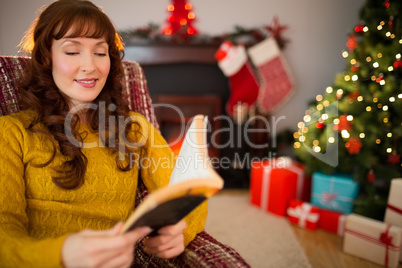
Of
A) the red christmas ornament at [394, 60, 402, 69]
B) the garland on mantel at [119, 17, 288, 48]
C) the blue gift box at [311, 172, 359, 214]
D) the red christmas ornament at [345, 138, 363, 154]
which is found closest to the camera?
the red christmas ornament at [394, 60, 402, 69]

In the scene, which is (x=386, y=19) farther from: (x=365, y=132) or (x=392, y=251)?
(x=392, y=251)

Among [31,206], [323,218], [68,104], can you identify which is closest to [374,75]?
[323,218]

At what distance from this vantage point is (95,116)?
3.12 ft

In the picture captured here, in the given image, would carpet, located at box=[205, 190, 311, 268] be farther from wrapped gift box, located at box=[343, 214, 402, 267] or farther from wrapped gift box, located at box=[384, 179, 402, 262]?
wrapped gift box, located at box=[384, 179, 402, 262]

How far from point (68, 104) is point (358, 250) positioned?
1749 mm

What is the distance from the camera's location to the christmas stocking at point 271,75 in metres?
2.71

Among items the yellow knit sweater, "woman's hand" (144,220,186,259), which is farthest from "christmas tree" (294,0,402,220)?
"woman's hand" (144,220,186,259)

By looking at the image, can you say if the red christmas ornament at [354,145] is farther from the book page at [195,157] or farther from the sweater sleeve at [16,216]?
the sweater sleeve at [16,216]

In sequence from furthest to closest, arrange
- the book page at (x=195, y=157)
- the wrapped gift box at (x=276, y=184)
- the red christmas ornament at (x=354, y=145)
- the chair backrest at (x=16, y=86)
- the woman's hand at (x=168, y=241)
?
the wrapped gift box at (x=276, y=184)
the red christmas ornament at (x=354, y=145)
the chair backrest at (x=16, y=86)
the woman's hand at (x=168, y=241)
the book page at (x=195, y=157)

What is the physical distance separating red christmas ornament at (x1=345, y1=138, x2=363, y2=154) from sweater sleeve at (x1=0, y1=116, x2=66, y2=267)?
185cm

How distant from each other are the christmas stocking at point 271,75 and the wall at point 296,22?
7.0 inches

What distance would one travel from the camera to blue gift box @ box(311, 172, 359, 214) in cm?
203

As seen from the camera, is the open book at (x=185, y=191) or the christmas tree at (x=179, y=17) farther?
the christmas tree at (x=179, y=17)

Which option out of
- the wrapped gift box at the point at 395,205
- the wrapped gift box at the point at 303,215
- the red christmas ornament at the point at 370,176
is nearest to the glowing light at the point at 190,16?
the wrapped gift box at the point at 303,215
